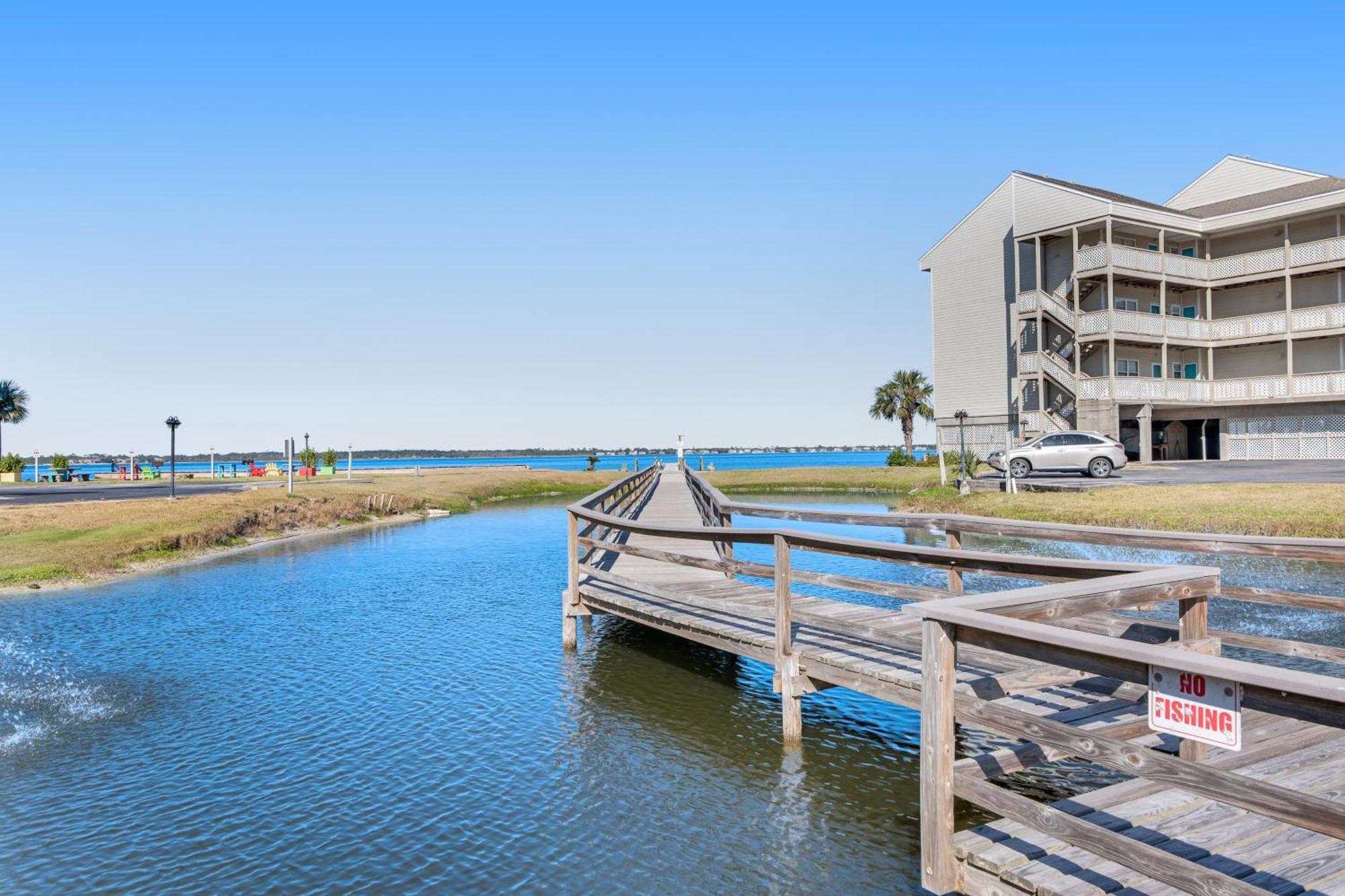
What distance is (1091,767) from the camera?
766 cm

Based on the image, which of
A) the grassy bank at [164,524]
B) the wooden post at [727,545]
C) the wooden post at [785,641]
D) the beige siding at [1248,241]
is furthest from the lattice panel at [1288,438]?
the wooden post at [785,641]

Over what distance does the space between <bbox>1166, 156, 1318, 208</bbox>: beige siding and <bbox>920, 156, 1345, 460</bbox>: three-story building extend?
10 cm

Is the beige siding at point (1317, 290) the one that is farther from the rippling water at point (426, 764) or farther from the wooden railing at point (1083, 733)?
the wooden railing at point (1083, 733)

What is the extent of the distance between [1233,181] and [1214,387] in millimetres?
13037

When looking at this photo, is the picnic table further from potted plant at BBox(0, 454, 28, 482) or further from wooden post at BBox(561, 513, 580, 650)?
wooden post at BBox(561, 513, 580, 650)

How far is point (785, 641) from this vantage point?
27.9ft

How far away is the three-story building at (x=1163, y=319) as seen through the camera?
1549 inches

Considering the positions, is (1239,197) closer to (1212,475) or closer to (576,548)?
(1212,475)

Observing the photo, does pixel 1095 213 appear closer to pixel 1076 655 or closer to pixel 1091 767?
pixel 1091 767

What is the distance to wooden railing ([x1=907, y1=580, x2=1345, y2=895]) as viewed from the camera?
3213mm

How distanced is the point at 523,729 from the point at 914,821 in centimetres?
450

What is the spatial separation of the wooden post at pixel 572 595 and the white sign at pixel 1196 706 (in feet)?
32.5

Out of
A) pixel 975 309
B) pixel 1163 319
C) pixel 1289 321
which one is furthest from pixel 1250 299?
pixel 975 309

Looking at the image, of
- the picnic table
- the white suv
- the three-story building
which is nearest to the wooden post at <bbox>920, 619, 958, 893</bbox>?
the white suv
